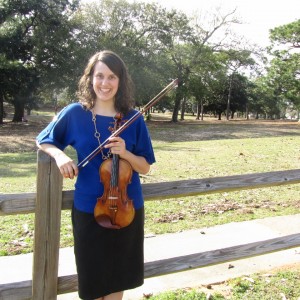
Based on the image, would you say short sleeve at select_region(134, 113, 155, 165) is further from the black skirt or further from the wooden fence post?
the wooden fence post

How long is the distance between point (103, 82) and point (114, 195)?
0.68 m

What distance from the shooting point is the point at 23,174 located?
9.61m

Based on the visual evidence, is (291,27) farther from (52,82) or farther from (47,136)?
(47,136)

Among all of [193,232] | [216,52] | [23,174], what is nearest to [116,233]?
[193,232]

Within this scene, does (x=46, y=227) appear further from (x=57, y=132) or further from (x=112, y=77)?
(x=112, y=77)

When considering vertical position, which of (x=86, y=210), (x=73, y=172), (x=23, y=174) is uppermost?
(x=73, y=172)

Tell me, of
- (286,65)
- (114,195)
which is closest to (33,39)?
(286,65)

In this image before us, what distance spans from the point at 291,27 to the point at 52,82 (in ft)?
63.3

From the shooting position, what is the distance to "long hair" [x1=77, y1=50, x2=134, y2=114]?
2.36m

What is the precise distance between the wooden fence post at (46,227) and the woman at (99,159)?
0.41 ft

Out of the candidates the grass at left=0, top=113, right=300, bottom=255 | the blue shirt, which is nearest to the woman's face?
the blue shirt

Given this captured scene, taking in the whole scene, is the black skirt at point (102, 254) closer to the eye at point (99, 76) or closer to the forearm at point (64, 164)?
the forearm at point (64, 164)

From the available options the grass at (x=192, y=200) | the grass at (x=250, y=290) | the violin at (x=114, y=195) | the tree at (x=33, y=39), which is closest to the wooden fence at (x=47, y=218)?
the violin at (x=114, y=195)

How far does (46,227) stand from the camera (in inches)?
96.3
